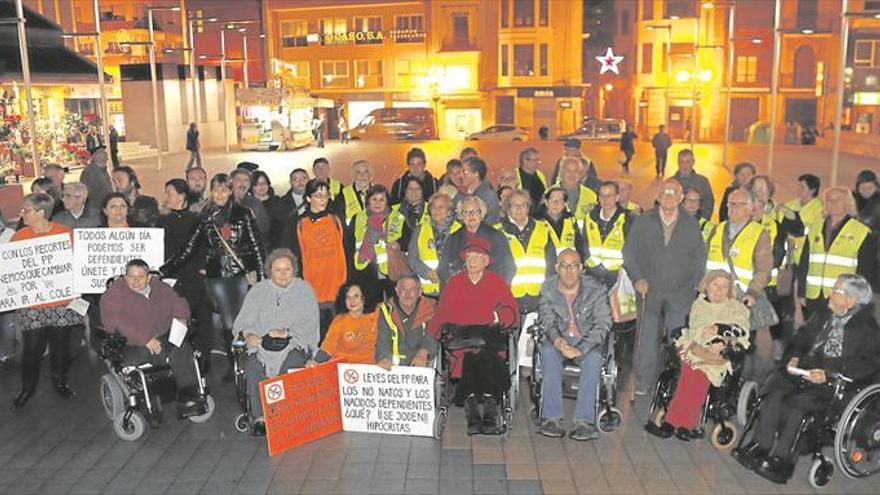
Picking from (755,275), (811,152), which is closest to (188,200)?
(755,275)

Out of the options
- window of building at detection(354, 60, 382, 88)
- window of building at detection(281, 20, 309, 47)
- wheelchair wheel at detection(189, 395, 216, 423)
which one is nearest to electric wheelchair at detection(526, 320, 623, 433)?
wheelchair wheel at detection(189, 395, 216, 423)

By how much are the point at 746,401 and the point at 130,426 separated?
5321 millimetres

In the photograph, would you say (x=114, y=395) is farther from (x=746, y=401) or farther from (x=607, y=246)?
(x=746, y=401)

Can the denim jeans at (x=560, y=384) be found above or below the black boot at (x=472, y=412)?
above

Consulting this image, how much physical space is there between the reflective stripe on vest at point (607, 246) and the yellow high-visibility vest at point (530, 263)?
2.17 feet

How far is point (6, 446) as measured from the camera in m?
6.93

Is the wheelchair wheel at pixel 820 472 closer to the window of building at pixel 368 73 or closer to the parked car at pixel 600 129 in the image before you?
the parked car at pixel 600 129

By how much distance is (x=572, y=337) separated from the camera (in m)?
7.06

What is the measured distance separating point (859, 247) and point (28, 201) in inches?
321

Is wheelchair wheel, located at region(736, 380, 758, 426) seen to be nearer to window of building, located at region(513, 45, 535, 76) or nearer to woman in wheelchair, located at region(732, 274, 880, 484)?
woman in wheelchair, located at region(732, 274, 880, 484)

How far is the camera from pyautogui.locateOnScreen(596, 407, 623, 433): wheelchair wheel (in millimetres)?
7013

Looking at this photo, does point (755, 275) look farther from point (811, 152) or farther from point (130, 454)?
point (811, 152)

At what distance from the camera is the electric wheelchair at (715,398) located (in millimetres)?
6625

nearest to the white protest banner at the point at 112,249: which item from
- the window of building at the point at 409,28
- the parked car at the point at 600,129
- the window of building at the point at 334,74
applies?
the parked car at the point at 600,129
